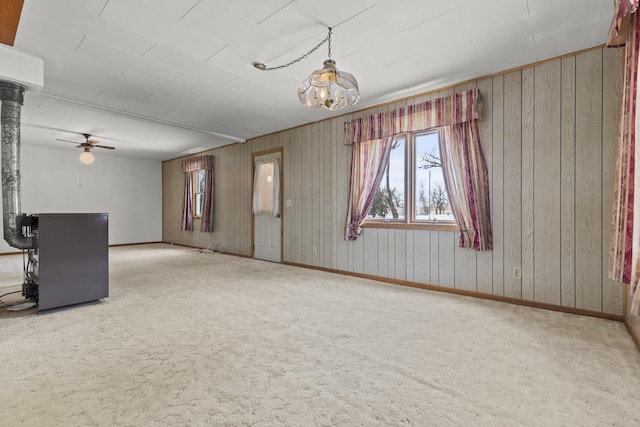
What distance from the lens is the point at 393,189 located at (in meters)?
4.37

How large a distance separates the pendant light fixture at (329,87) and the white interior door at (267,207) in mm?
3309

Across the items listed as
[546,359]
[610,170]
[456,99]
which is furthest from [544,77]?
[546,359]

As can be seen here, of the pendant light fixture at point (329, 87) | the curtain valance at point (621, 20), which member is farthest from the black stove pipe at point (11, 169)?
the curtain valance at point (621, 20)

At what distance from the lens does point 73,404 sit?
156 centimetres

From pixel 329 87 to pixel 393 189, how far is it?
2.16 meters

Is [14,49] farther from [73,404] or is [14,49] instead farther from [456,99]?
[456,99]

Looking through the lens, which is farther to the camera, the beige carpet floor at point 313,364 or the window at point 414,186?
the window at point 414,186

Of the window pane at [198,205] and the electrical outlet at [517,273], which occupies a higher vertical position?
the window pane at [198,205]

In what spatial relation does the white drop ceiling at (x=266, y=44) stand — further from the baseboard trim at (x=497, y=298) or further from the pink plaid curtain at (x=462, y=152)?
the baseboard trim at (x=497, y=298)

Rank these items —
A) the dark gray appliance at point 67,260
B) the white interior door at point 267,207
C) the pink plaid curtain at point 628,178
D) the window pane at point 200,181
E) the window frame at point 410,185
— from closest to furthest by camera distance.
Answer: the pink plaid curtain at point 628,178 → the dark gray appliance at point 67,260 → the window frame at point 410,185 → the white interior door at point 267,207 → the window pane at point 200,181

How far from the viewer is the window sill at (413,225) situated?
12.3 feet

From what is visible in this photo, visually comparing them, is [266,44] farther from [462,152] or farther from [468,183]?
[468,183]

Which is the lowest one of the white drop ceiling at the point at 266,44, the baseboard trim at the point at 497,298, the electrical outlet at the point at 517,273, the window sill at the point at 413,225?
the baseboard trim at the point at 497,298

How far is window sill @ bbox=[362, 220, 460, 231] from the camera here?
3.75 m
